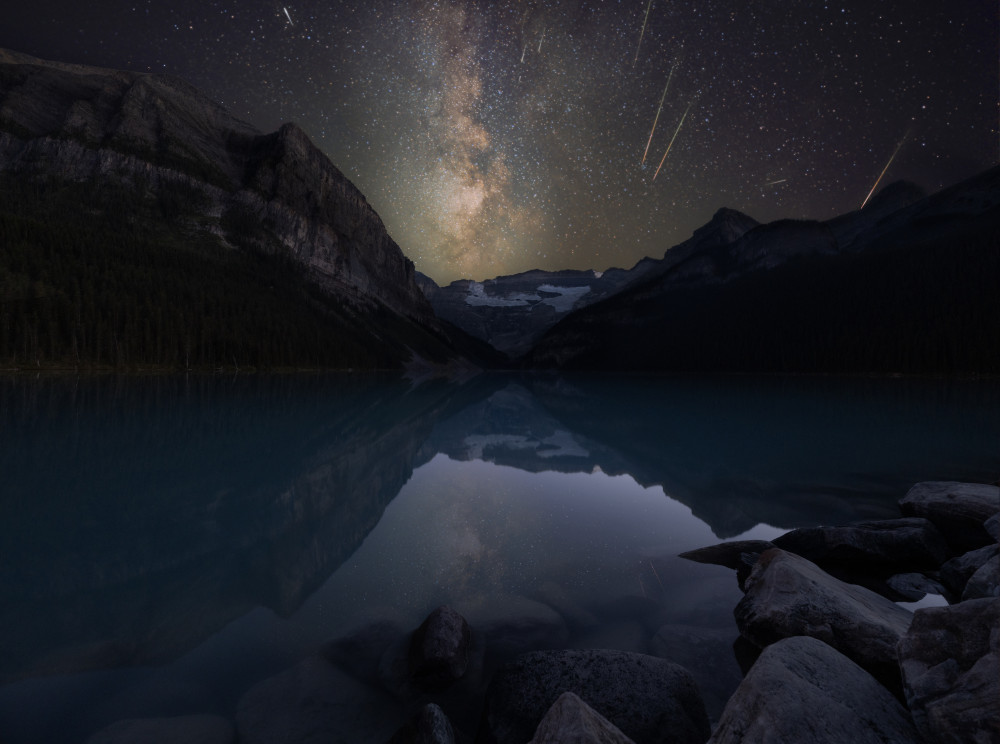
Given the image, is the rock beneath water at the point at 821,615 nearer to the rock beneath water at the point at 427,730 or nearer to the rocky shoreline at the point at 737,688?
the rocky shoreline at the point at 737,688

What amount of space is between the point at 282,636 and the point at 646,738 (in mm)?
5234

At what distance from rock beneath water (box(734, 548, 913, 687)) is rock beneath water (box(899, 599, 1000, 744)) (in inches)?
62.5

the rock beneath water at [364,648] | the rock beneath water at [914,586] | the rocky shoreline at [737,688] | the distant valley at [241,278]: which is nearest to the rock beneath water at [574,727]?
the rocky shoreline at [737,688]

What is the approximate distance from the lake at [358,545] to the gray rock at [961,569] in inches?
139

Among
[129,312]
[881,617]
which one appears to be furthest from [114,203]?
[881,617]

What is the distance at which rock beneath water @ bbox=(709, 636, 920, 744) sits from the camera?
315cm

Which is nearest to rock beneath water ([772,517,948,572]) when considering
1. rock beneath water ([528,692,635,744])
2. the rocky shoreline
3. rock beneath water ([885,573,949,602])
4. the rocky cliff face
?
the rocky shoreline

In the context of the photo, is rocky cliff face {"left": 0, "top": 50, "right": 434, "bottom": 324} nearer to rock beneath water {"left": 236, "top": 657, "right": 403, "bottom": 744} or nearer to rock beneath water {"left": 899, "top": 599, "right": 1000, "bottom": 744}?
rock beneath water {"left": 236, "top": 657, "right": 403, "bottom": 744}

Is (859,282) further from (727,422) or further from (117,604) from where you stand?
(117,604)

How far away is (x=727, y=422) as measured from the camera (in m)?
33.9

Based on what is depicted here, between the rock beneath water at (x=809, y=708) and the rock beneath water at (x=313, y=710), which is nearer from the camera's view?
the rock beneath water at (x=809, y=708)

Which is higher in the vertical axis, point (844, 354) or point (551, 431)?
point (844, 354)

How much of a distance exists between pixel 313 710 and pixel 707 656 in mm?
5274

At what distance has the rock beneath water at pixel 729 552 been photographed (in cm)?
935
